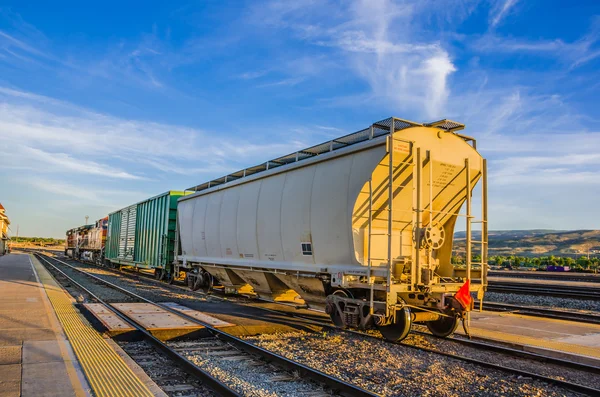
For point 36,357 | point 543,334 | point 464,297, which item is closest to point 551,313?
point 543,334

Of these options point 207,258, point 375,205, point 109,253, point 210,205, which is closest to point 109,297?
point 207,258

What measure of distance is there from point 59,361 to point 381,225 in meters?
5.92

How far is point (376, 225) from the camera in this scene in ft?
29.3

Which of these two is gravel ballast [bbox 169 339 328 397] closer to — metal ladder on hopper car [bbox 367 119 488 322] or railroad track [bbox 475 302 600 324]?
metal ladder on hopper car [bbox 367 119 488 322]

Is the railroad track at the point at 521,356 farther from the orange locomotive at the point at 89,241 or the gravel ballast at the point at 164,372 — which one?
the orange locomotive at the point at 89,241

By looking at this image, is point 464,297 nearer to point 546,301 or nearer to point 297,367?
point 297,367

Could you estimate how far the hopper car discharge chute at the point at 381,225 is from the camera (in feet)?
27.5

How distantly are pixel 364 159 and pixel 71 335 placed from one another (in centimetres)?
615

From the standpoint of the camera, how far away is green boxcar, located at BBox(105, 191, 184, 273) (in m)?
19.8

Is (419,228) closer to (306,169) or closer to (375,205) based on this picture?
(375,205)

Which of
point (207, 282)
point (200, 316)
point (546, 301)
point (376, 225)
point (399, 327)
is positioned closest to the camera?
point (399, 327)

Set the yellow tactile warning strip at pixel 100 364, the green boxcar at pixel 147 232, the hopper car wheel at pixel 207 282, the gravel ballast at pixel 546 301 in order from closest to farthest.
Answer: the yellow tactile warning strip at pixel 100 364
the gravel ballast at pixel 546 301
the hopper car wheel at pixel 207 282
the green boxcar at pixel 147 232

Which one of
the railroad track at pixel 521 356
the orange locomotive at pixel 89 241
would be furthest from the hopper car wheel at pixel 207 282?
the orange locomotive at pixel 89 241

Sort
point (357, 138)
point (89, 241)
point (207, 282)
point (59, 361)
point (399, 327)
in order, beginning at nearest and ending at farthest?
1. point (59, 361)
2. point (399, 327)
3. point (357, 138)
4. point (207, 282)
5. point (89, 241)
